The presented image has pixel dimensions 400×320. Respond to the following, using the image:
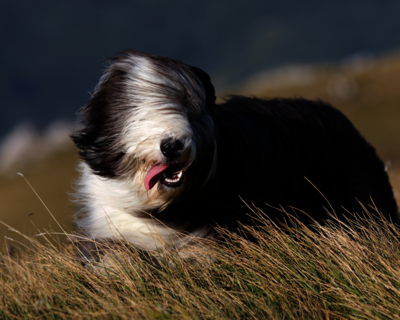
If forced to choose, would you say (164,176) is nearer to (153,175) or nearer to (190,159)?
(153,175)

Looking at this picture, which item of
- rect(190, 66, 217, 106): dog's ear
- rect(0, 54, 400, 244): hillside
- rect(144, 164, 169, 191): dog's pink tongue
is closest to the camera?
rect(144, 164, 169, 191): dog's pink tongue

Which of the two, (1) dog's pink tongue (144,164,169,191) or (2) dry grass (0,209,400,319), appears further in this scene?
(1) dog's pink tongue (144,164,169,191)

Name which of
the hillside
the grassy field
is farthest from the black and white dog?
the hillside

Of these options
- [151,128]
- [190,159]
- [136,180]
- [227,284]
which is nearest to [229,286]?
[227,284]

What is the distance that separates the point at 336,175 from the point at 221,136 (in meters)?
1.25

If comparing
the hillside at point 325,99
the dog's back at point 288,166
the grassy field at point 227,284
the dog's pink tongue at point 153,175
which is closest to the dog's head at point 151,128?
the dog's pink tongue at point 153,175

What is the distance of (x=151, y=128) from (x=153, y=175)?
Result: 31 cm

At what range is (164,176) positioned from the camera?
2729mm

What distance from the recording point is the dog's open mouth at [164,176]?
2650 mm

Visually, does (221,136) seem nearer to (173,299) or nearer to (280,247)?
(280,247)

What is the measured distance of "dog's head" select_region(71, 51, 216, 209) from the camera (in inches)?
101

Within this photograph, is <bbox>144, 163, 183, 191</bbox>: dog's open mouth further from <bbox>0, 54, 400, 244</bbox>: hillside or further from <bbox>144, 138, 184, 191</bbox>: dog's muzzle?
<bbox>0, 54, 400, 244</bbox>: hillside

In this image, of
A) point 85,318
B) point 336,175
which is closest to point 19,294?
point 85,318

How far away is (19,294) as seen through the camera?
2395 mm
